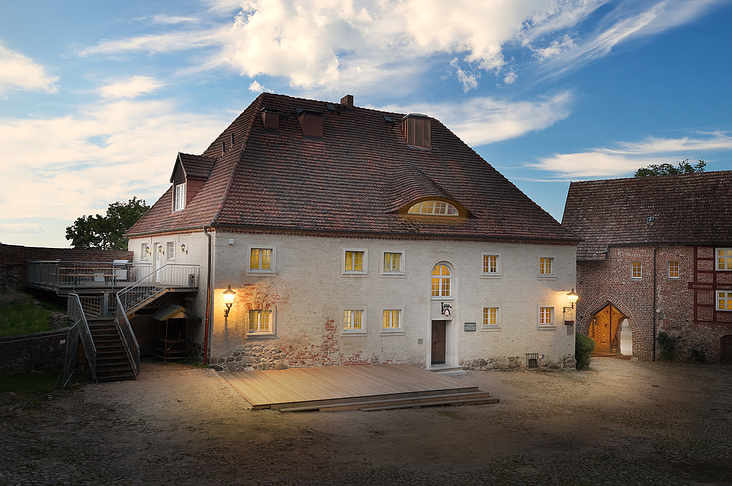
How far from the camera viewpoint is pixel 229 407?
1455 cm

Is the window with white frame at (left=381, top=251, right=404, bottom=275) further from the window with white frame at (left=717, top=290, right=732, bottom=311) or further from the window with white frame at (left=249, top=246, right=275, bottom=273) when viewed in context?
the window with white frame at (left=717, top=290, right=732, bottom=311)

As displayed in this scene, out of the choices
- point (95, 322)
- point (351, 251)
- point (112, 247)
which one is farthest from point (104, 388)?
point (112, 247)

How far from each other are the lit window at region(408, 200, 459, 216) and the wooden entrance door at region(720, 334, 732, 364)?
741 inches

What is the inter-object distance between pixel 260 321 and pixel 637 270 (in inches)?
944

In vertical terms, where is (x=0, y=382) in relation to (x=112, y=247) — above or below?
below

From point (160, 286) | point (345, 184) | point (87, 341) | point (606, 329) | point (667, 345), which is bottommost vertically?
point (667, 345)

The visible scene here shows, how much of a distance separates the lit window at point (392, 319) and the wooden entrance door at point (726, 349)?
20541mm

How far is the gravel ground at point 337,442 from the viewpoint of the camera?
10305 mm

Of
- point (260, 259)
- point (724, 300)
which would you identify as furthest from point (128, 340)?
point (724, 300)

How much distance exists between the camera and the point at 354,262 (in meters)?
21.3

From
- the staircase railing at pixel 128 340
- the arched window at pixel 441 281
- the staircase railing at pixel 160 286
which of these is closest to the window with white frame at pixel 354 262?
the arched window at pixel 441 281

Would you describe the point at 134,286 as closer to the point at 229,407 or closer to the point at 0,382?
the point at 0,382

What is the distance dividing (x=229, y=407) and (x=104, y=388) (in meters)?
3.88

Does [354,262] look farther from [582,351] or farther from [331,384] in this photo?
[582,351]
